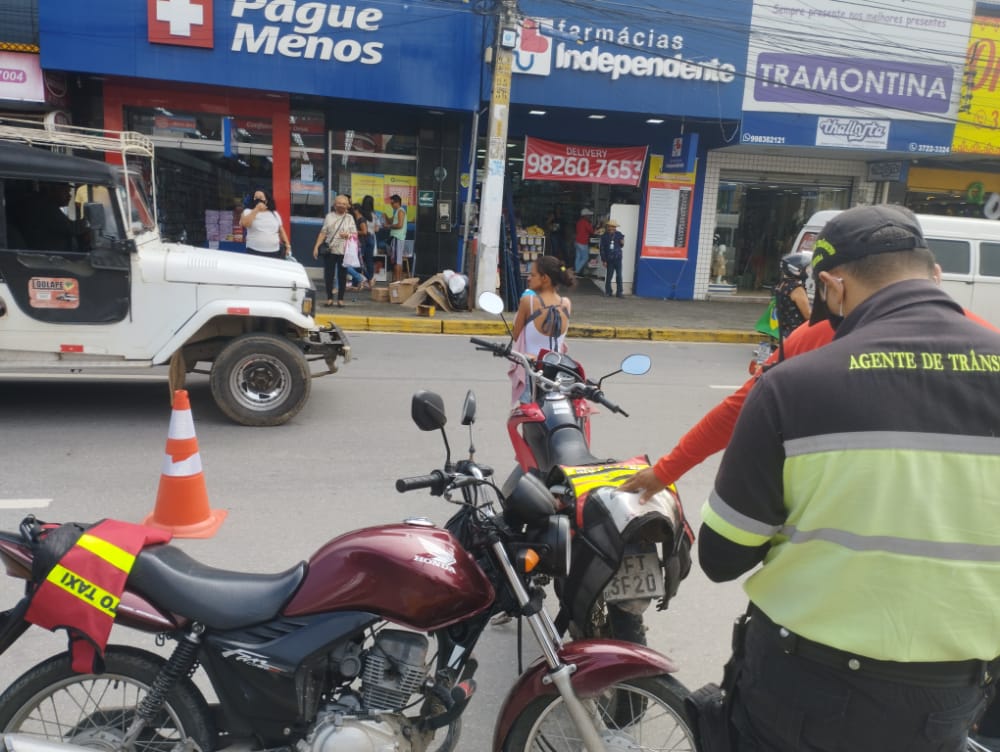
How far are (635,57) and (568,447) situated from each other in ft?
41.0

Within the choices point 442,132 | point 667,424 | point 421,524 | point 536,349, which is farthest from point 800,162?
point 421,524

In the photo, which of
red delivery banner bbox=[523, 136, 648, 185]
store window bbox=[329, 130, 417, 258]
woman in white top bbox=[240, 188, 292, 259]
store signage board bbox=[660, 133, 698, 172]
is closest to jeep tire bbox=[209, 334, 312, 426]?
woman in white top bbox=[240, 188, 292, 259]

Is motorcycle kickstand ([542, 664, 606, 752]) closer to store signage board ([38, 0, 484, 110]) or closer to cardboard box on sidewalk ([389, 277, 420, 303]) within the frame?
cardboard box on sidewalk ([389, 277, 420, 303])

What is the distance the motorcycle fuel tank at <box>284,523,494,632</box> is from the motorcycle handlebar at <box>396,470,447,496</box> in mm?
131

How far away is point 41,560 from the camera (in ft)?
7.48

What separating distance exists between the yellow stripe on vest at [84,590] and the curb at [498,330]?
8.88 meters

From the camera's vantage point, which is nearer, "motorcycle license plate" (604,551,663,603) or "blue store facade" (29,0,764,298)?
"motorcycle license plate" (604,551,663,603)

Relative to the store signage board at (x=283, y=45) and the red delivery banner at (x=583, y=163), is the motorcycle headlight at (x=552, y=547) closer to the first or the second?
the store signage board at (x=283, y=45)

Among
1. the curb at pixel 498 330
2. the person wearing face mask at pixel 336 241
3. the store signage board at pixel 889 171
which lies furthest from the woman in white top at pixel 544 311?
the store signage board at pixel 889 171

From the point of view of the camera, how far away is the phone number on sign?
15852 mm

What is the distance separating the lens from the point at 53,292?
631 centimetres

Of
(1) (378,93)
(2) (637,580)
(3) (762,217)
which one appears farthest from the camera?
(3) (762,217)

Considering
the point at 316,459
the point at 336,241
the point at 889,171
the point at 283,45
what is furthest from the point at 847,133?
the point at 316,459

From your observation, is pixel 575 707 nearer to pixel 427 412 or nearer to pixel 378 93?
pixel 427 412
